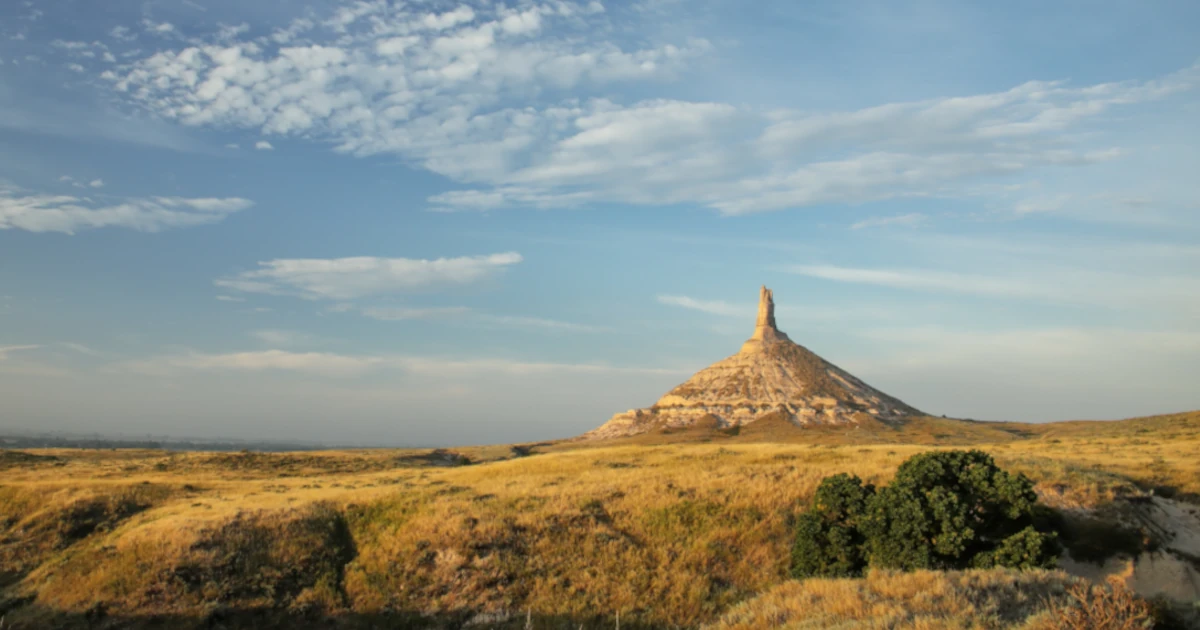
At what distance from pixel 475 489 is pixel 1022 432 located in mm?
150255

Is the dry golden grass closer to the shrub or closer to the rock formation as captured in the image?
the shrub

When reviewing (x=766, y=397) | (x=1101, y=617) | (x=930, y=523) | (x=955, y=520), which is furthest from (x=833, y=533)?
(x=766, y=397)

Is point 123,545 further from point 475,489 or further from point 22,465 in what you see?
point 22,465

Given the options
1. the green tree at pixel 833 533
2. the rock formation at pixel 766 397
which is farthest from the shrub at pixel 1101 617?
the rock formation at pixel 766 397

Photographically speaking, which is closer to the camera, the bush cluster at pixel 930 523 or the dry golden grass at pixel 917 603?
the dry golden grass at pixel 917 603

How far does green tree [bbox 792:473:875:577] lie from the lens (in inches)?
948

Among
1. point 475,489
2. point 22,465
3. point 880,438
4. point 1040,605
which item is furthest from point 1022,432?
point 22,465

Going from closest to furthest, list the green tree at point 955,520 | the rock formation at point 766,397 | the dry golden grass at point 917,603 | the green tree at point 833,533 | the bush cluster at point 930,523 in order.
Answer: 1. the dry golden grass at point 917,603
2. the green tree at point 955,520
3. the bush cluster at point 930,523
4. the green tree at point 833,533
5. the rock formation at point 766,397

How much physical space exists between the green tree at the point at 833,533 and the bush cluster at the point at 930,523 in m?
0.03

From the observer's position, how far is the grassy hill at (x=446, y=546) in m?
24.4

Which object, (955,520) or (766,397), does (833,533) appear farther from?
(766,397)

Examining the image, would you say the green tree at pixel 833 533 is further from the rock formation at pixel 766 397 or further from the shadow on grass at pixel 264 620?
the rock formation at pixel 766 397

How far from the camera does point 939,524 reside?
23078mm

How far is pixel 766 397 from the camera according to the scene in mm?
167750
